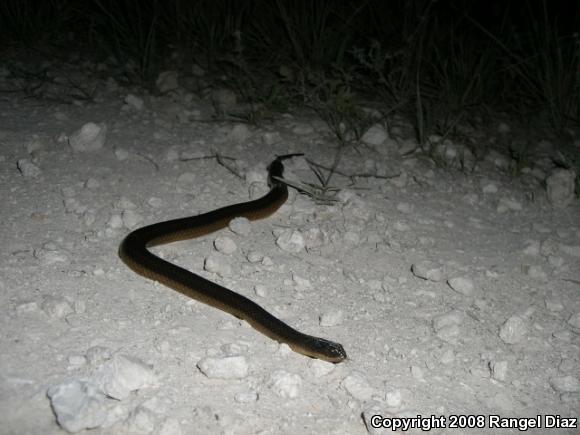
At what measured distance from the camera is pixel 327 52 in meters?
5.41

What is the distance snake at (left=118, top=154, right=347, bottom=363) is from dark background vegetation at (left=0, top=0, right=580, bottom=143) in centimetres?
138

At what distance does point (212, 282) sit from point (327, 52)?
9.49 feet

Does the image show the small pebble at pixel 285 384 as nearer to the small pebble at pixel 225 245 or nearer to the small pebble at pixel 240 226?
the small pebble at pixel 225 245

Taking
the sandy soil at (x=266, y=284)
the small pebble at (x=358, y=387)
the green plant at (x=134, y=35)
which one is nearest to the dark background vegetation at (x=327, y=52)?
the green plant at (x=134, y=35)

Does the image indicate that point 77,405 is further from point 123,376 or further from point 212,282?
point 212,282

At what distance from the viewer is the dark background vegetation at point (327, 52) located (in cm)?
521

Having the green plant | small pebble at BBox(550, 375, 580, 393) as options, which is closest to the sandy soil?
small pebble at BBox(550, 375, 580, 393)

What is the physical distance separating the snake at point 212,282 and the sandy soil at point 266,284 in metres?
0.06

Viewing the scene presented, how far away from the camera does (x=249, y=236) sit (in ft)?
12.5

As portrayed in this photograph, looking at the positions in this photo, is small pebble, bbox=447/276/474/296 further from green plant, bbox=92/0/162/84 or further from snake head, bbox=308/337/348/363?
green plant, bbox=92/0/162/84

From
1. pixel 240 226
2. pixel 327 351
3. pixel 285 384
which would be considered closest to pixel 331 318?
pixel 327 351

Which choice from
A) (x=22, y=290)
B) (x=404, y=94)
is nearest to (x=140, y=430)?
(x=22, y=290)

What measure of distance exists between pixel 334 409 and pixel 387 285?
99 cm

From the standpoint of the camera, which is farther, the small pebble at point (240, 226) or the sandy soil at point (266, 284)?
the small pebble at point (240, 226)
